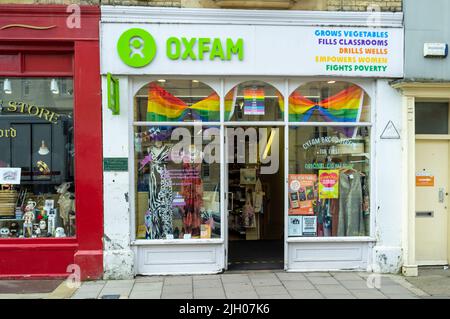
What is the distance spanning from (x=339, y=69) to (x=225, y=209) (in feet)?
9.92

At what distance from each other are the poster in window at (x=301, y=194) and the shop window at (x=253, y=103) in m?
1.10

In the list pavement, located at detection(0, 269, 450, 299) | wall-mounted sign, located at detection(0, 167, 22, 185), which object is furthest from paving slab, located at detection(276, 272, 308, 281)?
wall-mounted sign, located at detection(0, 167, 22, 185)

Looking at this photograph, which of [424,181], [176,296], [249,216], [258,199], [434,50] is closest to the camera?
[176,296]

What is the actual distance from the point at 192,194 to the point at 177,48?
95.9 inches

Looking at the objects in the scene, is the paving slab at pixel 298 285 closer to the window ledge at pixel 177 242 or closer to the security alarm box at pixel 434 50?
the window ledge at pixel 177 242

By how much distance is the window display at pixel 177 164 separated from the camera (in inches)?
310

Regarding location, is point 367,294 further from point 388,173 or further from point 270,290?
point 388,173

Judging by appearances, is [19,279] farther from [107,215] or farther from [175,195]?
[175,195]

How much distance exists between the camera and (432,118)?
8.39 metres

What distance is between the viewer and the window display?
25.8ft

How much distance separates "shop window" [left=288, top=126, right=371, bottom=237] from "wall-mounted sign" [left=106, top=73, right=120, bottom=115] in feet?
9.88

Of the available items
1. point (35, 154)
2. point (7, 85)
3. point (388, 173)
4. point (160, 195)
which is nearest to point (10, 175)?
point (35, 154)

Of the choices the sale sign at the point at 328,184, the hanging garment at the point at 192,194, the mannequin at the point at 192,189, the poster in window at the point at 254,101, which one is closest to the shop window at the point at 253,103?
the poster in window at the point at 254,101

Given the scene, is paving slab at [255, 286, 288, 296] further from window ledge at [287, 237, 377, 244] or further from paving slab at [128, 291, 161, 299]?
paving slab at [128, 291, 161, 299]
